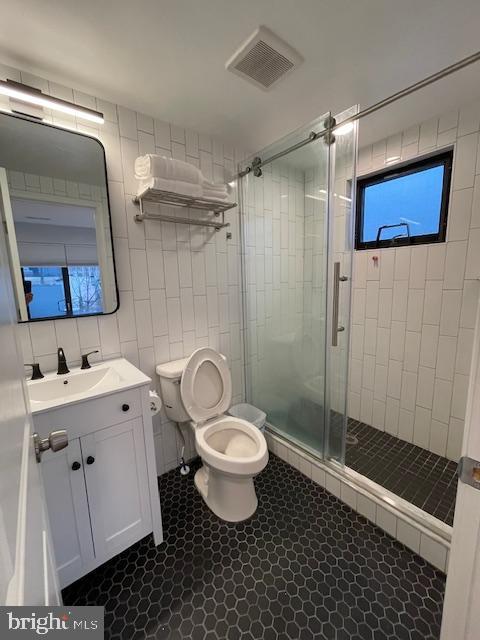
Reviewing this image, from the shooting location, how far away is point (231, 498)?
5.02 feet

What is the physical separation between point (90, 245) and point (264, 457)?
1.47 meters

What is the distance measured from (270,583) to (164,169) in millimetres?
2072

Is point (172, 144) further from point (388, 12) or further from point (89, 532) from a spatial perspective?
point (89, 532)

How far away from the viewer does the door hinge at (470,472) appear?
646 mm

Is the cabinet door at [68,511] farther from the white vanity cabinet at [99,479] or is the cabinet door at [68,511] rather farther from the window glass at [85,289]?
the window glass at [85,289]

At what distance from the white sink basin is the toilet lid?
38cm

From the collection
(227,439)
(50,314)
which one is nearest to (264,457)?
(227,439)

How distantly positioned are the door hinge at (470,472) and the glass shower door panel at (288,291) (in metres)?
1.10

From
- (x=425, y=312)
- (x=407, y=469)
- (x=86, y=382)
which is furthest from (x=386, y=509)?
(x=86, y=382)

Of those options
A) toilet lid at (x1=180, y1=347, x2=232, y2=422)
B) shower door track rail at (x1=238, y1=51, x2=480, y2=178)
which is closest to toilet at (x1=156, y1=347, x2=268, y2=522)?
toilet lid at (x1=180, y1=347, x2=232, y2=422)

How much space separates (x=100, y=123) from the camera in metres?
1.42

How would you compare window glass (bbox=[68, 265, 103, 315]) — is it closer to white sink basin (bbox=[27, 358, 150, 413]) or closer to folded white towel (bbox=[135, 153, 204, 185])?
white sink basin (bbox=[27, 358, 150, 413])

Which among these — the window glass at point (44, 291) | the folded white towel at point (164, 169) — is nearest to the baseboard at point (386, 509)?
the window glass at point (44, 291)

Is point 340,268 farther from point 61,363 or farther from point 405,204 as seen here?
point 61,363
